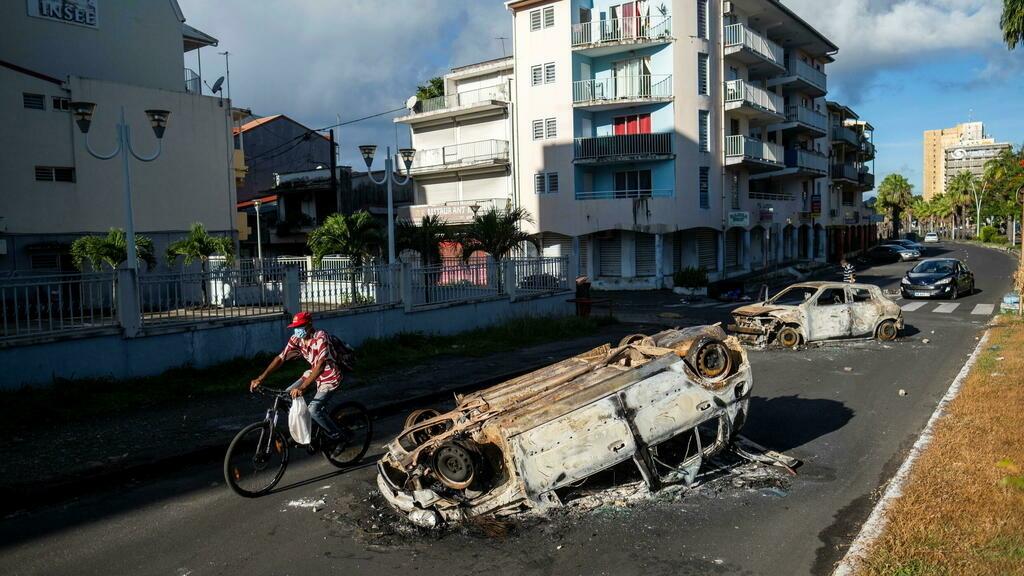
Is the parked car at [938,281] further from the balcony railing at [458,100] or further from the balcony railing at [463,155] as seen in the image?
the balcony railing at [458,100]

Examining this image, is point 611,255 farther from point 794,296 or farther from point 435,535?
point 435,535

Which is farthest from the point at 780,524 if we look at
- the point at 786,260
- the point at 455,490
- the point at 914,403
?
the point at 786,260

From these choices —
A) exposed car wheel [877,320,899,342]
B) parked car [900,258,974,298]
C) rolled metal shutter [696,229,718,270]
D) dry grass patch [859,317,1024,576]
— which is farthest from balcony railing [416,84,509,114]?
dry grass patch [859,317,1024,576]

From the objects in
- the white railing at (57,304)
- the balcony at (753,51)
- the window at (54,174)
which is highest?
the balcony at (753,51)

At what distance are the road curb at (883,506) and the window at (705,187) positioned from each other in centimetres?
2621

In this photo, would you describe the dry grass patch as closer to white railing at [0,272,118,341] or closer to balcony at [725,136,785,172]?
white railing at [0,272,118,341]

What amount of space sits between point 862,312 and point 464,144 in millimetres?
27509

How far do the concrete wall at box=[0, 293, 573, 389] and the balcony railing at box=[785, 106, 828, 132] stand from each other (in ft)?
109

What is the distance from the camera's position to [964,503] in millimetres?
5789

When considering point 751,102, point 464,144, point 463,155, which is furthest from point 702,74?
point 463,155

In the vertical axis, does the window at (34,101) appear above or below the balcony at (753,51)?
below

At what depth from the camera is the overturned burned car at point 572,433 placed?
5816 millimetres

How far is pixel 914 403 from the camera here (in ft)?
33.3

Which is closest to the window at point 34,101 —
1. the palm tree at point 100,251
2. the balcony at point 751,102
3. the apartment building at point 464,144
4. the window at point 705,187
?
the palm tree at point 100,251
